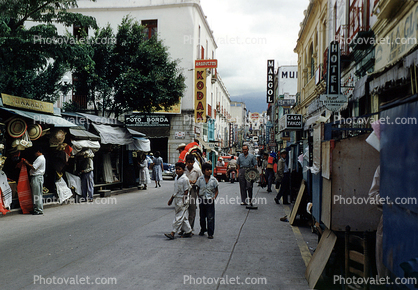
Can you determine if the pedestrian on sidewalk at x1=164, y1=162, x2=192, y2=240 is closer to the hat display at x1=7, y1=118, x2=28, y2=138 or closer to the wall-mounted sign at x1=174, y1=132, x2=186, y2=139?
the hat display at x1=7, y1=118, x2=28, y2=138

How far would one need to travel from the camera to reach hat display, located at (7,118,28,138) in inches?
411

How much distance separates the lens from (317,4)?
2047 cm

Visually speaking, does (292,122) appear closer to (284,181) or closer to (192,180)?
(284,181)

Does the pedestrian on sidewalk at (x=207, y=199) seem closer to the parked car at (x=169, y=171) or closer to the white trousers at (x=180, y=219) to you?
the white trousers at (x=180, y=219)

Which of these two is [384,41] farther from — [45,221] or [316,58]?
[316,58]

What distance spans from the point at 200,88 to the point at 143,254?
27232 millimetres

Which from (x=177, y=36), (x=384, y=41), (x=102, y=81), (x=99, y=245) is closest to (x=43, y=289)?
(x=99, y=245)

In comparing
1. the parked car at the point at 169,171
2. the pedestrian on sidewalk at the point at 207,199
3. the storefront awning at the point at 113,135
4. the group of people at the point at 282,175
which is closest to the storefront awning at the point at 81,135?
the storefront awning at the point at 113,135

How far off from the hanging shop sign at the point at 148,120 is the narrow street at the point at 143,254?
21815mm

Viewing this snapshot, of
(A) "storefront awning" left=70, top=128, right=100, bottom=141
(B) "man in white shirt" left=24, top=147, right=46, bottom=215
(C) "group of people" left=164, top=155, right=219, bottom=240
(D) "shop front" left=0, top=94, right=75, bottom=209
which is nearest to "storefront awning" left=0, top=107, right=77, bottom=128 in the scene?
(D) "shop front" left=0, top=94, right=75, bottom=209

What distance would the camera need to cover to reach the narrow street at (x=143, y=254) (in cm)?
487

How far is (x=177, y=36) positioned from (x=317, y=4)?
49.5 feet

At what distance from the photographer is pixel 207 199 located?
7688 mm

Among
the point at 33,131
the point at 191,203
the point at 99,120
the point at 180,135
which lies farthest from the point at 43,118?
the point at 180,135
